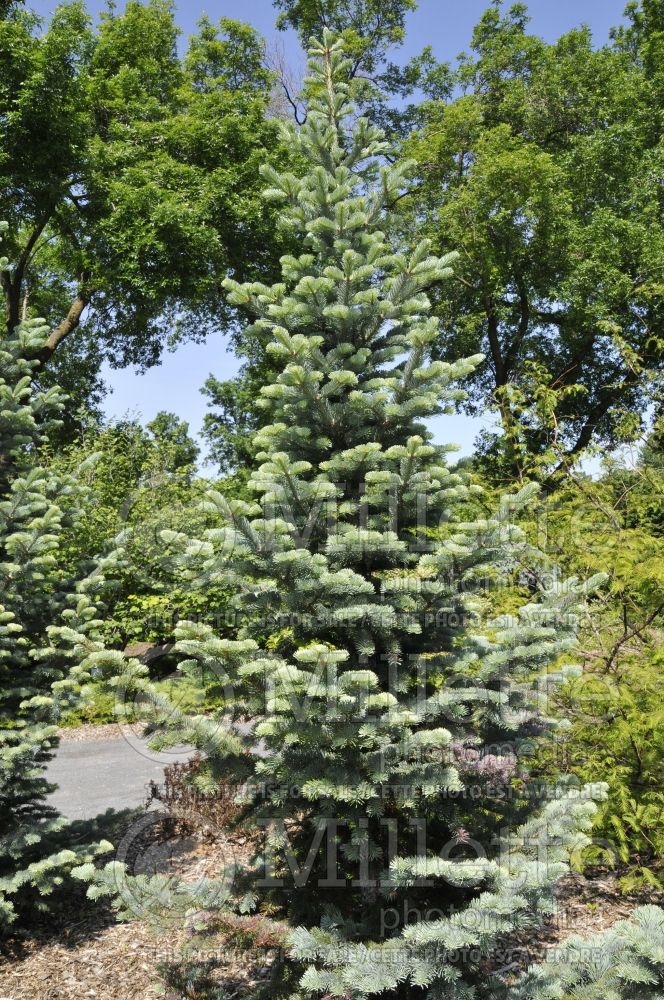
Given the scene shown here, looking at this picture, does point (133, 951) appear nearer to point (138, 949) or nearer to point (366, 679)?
point (138, 949)

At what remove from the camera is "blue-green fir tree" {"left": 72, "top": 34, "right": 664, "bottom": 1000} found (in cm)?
325

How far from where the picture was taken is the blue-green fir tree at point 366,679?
3.25 m

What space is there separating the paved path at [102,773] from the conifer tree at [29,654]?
255cm

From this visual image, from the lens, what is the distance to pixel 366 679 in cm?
308

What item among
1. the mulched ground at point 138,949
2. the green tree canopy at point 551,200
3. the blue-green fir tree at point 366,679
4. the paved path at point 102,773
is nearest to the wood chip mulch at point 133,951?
the mulched ground at point 138,949

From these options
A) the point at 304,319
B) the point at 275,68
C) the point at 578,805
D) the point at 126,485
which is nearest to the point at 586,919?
the point at 578,805

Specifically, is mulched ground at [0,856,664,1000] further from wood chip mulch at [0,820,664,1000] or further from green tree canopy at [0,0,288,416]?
green tree canopy at [0,0,288,416]

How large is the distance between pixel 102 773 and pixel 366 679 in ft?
26.8

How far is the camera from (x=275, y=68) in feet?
59.2

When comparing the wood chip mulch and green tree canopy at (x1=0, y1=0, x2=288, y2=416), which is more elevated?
green tree canopy at (x1=0, y1=0, x2=288, y2=416)

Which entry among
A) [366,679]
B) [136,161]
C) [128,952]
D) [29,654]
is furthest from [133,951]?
[136,161]

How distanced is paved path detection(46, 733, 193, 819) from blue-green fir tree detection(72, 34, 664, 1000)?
4.03 meters

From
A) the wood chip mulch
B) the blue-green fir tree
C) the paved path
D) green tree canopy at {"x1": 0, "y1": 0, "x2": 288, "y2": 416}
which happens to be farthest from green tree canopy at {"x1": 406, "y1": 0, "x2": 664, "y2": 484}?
the blue-green fir tree

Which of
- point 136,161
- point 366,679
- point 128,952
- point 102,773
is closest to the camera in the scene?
point 366,679
